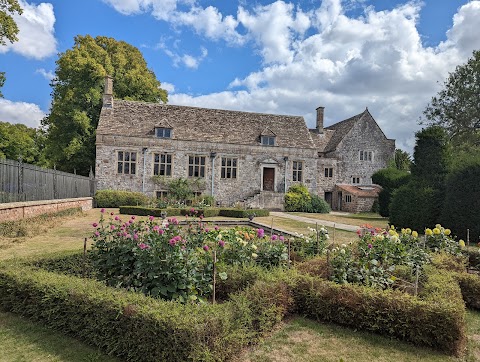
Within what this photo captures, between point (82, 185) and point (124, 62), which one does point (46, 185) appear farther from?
point (124, 62)

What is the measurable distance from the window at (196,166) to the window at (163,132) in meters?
2.45

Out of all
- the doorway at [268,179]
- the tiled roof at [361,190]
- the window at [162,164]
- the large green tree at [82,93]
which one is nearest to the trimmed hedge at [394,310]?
the window at [162,164]

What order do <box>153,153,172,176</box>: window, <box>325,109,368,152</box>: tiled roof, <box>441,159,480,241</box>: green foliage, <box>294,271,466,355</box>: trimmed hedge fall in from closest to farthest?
<box>294,271,466,355</box>: trimmed hedge
<box>441,159,480,241</box>: green foliage
<box>153,153,172,176</box>: window
<box>325,109,368,152</box>: tiled roof

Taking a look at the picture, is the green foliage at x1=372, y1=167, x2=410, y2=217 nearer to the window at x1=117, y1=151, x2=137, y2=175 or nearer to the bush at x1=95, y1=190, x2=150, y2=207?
the bush at x1=95, y1=190, x2=150, y2=207

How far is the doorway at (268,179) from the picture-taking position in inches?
1155

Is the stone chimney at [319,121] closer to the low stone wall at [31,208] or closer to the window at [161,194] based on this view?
the window at [161,194]

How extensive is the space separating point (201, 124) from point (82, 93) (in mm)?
10518

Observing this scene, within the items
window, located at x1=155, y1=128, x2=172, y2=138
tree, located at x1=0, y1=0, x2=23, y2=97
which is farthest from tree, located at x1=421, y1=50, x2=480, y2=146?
tree, located at x1=0, y1=0, x2=23, y2=97

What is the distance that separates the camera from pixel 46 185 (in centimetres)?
1549

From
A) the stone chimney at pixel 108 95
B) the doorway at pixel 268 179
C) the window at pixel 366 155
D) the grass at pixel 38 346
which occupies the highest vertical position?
the stone chimney at pixel 108 95

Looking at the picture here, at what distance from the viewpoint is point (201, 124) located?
28359mm

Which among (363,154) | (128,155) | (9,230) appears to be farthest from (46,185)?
(363,154)

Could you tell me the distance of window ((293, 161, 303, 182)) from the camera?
29.3 metres

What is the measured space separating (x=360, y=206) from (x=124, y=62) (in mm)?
25623
